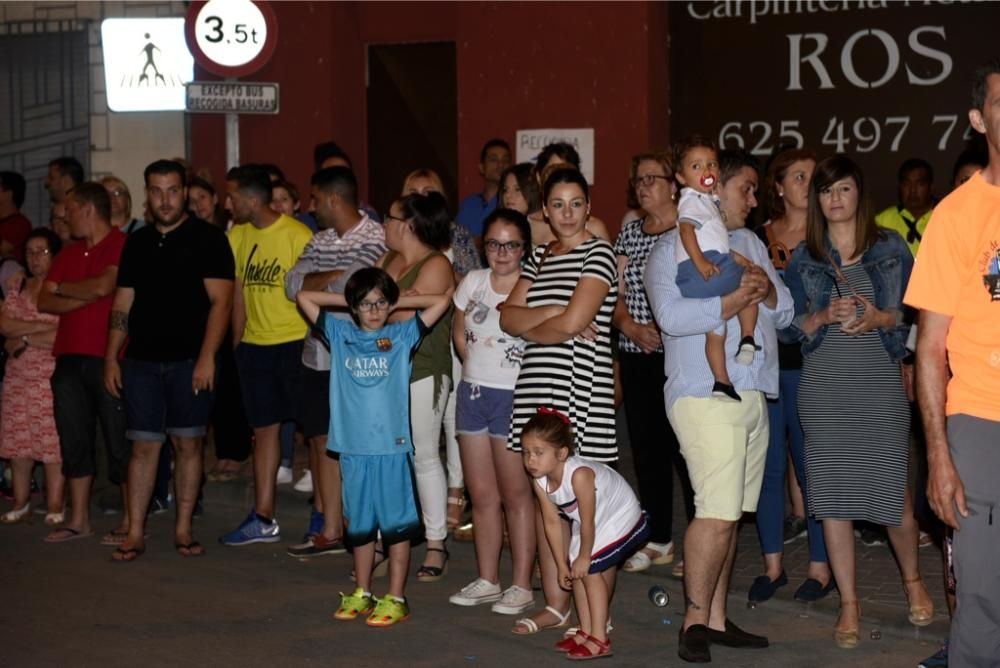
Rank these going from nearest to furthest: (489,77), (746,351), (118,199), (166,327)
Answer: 1. (746,351)
2. (166,327)
3. (118,199)
4. (489,77)

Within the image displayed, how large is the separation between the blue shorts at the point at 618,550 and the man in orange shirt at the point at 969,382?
2.08 metres

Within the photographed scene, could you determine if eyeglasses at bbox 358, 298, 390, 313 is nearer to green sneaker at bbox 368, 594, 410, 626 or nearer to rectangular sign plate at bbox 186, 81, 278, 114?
green sneaker at bbox 368, 594, 410, 626

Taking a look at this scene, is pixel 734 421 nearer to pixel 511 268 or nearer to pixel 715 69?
pixel 511 268

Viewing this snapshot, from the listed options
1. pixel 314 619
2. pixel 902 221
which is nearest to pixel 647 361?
pixel 314 619

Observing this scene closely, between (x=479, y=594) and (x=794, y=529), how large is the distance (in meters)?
2.12

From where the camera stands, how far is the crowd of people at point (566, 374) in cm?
636

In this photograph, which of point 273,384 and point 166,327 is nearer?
point 166,327

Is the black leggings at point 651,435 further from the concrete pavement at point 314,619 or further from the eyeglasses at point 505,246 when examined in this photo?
the eyeglasses at point 505,246

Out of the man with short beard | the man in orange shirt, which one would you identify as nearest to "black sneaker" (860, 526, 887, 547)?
the man in orange shirt

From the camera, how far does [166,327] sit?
8.87 m

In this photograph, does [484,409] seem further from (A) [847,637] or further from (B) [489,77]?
(B) [489,77]

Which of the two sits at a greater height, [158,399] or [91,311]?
[91,311]

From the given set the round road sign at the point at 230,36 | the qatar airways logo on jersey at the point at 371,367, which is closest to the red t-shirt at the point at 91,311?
the round road sign at the point at 230,36

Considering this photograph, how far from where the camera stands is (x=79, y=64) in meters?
15.7
